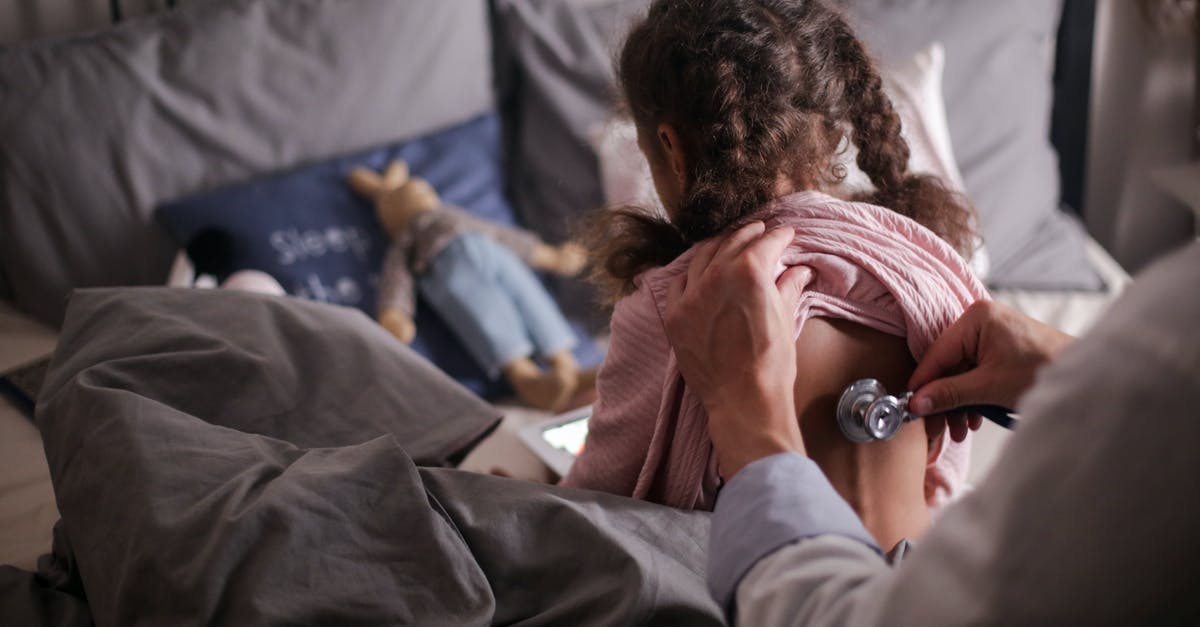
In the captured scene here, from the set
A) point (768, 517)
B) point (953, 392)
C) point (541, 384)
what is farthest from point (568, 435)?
point (768, 517)

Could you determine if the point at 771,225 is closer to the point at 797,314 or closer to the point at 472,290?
the point at 797,314

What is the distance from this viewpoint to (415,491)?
0.86m

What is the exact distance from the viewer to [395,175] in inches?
68.1

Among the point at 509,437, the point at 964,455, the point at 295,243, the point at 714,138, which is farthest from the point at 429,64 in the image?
the point at 964,455

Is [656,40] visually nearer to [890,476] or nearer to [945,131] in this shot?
[890,476]

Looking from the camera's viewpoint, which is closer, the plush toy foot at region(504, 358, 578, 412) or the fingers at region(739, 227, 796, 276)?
the fingers at region(739, 227, 796, 276)

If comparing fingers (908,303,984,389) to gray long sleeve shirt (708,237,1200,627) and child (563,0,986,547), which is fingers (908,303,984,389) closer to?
child (563,0,986,547)

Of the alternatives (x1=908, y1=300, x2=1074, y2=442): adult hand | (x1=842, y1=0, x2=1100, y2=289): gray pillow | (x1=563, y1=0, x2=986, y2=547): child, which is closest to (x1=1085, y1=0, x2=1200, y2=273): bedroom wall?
(x1=842, y1=0, x2=1100, y2=289): gray pillow

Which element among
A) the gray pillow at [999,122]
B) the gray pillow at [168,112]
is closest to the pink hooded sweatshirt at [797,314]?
the gray pillow at [168,112]

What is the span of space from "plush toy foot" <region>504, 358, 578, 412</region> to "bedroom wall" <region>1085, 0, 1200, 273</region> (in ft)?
4.84

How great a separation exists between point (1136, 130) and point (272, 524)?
218 centimetres

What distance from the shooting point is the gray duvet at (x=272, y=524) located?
798 millimetres

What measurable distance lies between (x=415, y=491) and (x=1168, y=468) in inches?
22.3

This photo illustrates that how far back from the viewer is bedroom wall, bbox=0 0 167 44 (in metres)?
1.70
